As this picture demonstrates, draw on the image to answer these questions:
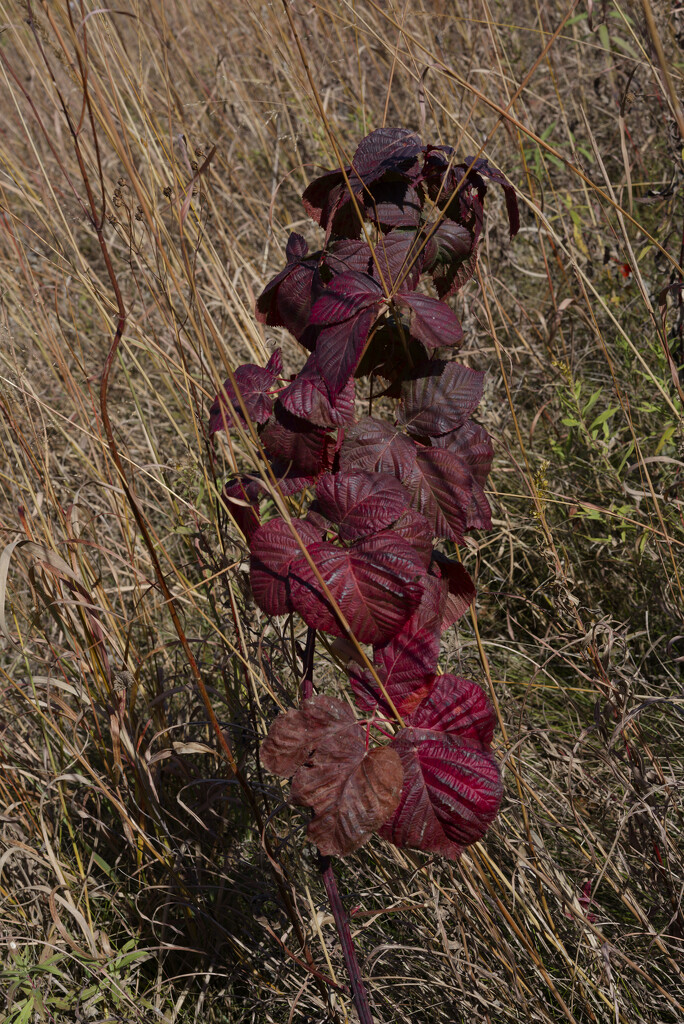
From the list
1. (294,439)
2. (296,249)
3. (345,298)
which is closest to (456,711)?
(294,439)

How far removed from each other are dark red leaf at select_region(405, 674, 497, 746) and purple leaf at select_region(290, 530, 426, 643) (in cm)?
10

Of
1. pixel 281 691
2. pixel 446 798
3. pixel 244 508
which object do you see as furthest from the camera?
pixel 281 691

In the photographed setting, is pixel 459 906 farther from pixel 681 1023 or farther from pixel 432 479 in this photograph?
pixel 432 479

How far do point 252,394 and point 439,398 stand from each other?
0.21 meters

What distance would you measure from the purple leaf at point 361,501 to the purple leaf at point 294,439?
0.06 m

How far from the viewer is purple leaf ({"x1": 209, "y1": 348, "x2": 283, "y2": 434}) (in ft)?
2.78

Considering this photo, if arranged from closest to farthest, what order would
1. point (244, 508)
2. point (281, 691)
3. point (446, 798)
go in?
1. point (446, 798)
2. point (244, 508)
3. point (281, 691)

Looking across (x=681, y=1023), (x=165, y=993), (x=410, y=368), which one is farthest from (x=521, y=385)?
(x=165, y=993)

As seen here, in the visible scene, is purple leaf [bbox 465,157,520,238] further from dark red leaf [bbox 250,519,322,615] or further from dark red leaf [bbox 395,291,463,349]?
dark red leaf [bbox 250,519,322,615]

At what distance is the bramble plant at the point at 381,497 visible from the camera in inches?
28.9

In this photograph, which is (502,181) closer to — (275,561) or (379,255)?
(379,255)

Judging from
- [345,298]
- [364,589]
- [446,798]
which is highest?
[345,298]

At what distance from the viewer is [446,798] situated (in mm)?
736

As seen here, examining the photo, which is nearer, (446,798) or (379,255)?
(446,798)
